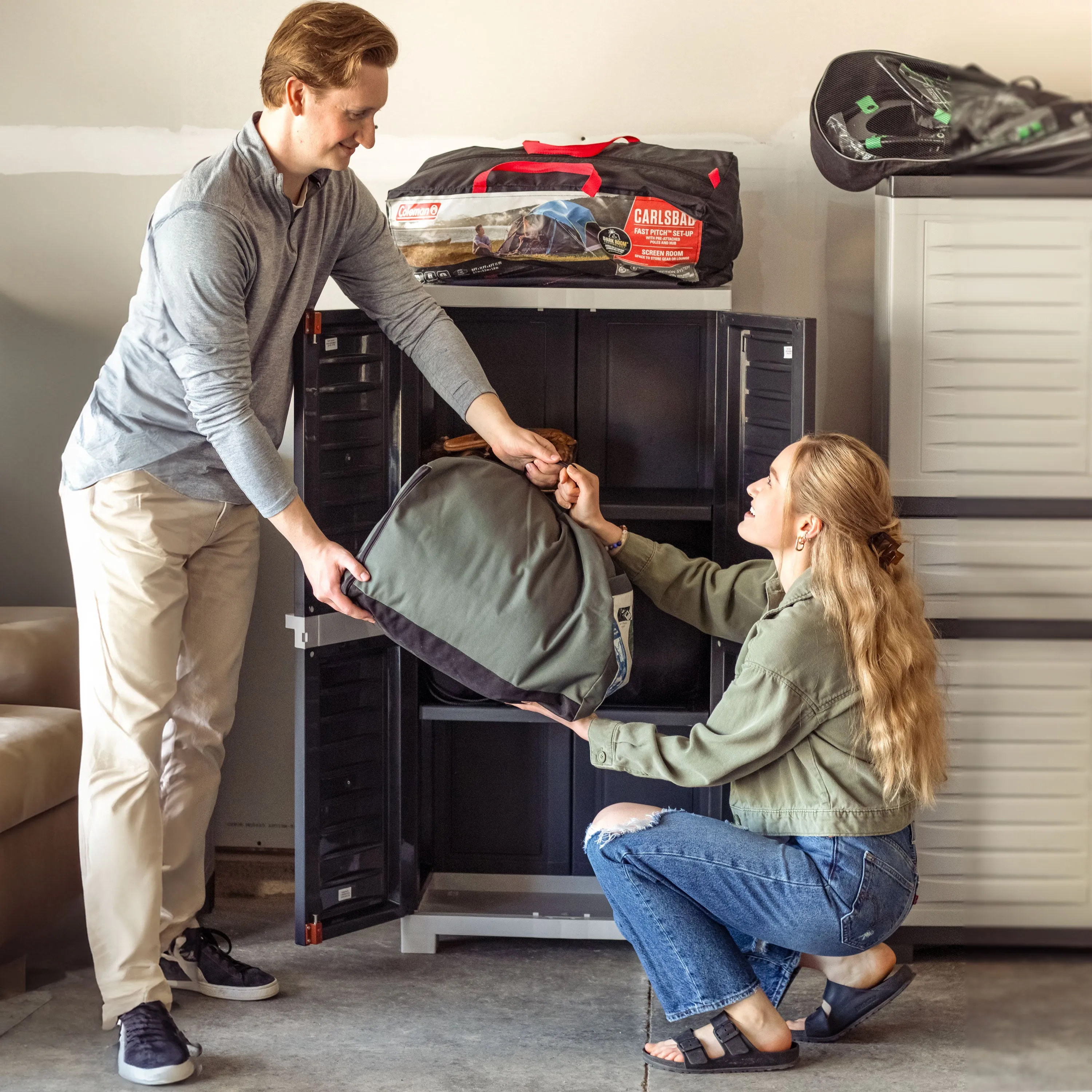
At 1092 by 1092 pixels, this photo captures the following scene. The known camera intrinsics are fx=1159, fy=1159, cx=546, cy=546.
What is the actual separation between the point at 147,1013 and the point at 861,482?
1656 mm

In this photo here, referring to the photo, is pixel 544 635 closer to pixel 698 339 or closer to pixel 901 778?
pixel 901 778

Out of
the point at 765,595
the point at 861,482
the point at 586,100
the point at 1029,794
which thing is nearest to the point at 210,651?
the point at 765,595

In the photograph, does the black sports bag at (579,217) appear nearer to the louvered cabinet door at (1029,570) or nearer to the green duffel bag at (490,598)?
the green duffel bag at (490,598)

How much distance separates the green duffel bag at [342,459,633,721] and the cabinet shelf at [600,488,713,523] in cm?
37

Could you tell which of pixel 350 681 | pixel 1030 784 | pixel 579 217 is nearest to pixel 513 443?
pixel 579 217

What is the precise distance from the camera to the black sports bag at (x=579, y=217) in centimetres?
253

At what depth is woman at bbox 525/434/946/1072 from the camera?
6.63 feet

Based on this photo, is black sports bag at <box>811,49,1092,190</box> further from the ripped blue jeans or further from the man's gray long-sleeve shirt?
the ripped blue jeans

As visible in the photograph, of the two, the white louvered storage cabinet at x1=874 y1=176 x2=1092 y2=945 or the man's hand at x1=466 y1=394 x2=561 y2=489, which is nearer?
→ the white louvered storage cabinet at x1=874 y1=176 x2=1092 y2=945

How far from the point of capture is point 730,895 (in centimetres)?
208

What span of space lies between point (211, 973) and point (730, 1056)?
1.13 m

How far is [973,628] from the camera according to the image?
1.95ft

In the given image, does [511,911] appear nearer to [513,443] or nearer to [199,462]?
[513,443]

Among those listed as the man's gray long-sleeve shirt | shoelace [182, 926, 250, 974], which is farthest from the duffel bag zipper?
shoelace [182, 926, 250, 974]
